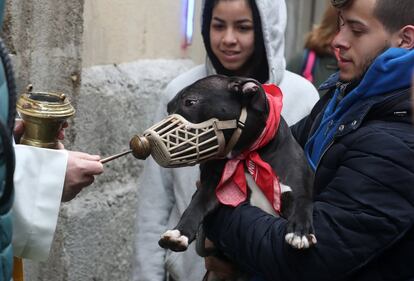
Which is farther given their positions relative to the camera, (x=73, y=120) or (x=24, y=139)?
(x=73, y=120)

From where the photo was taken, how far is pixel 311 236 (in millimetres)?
2354

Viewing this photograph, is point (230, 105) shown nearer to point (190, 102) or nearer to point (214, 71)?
point (190, 102)

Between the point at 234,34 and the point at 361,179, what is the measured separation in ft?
4.25

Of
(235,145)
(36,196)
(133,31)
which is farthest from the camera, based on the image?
(133,31)

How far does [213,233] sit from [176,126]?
0.36 m

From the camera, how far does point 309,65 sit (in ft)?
16.2

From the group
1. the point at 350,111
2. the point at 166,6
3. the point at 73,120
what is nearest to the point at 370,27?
the point at 350,111

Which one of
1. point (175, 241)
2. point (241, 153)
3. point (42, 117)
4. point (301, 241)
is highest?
point (42, 117)

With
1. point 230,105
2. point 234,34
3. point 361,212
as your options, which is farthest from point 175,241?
point 234,34

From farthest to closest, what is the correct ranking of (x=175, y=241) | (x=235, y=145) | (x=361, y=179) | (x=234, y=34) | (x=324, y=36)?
(x=324, y=36), (x=234, y=34), (x=235, y=145), (x=175, y=241), (x=361, y=179)

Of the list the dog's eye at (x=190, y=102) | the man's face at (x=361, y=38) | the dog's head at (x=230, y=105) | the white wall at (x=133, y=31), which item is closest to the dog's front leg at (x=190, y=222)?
the dog's head at (x=230, y=105)

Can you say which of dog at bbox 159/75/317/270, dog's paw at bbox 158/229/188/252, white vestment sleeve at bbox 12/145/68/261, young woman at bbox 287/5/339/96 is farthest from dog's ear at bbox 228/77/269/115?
young woman at bbox 287/5/339/96

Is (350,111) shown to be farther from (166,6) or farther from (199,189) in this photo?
(166,6)

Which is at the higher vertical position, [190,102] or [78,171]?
[190,102]
